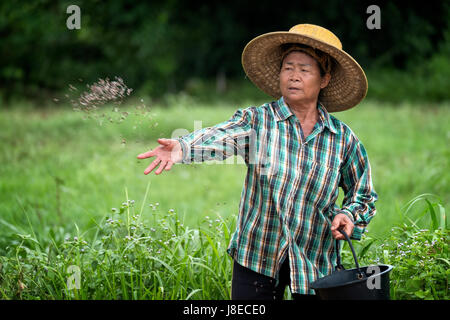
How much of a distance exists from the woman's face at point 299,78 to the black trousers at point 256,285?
735mm

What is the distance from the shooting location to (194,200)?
19.5ft

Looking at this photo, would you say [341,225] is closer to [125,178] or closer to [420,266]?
[420,266]

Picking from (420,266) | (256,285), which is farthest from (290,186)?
(420,266)

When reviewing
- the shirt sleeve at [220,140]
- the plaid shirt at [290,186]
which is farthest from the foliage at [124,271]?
the shirt sleeve at [220,140]

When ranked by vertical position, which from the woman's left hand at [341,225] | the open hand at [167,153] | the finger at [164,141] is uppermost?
the finger at [164,141]

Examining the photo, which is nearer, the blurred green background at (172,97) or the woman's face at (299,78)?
the woman's face at (299,78)

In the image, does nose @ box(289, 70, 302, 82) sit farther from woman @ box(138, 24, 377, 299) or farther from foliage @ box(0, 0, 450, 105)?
foliage @ box(0, 0, 450, 105)

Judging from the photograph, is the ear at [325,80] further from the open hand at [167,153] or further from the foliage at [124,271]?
the foliage at [124,271]

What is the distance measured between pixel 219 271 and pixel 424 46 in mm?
11192

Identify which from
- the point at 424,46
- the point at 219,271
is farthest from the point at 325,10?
the point at 219,271

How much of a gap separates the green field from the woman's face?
100cm

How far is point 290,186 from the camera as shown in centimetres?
238

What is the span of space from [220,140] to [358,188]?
26.8 inches

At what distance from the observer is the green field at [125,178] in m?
4.18
